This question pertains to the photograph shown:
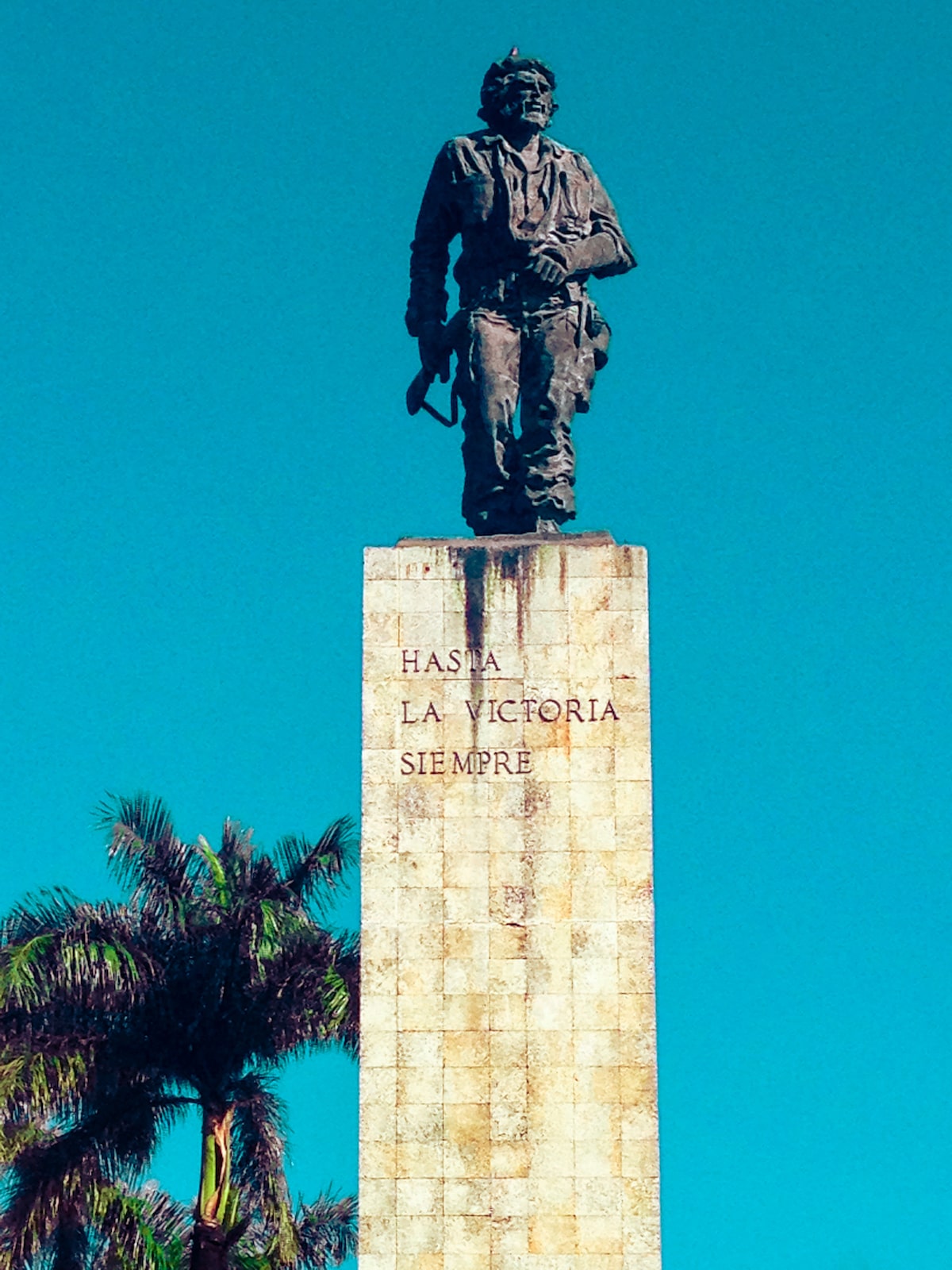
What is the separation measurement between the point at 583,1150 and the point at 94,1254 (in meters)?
11.2

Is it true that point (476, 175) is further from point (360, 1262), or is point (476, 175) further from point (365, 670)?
point (360, 1262)

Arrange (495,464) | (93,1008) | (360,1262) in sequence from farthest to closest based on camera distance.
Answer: (93,1008)
(495,464)
(360,1262)

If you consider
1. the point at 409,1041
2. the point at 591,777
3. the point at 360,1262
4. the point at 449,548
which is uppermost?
the point at 449,548

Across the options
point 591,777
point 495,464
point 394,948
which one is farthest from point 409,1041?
point 495,464

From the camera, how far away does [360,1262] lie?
30.4 metres

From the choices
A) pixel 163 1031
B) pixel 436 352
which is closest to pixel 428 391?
pixel 436 352

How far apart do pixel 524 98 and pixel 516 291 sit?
1.89 meters

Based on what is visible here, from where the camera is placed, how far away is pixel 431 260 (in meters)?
34.2

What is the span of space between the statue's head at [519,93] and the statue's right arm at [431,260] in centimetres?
70

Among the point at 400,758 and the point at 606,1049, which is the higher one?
the point at 400,758

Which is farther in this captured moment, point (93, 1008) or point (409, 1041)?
point (93, 1008)

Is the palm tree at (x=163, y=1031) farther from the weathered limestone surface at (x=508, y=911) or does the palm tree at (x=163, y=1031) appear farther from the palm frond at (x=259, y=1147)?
the weathered limestone surface at (x=508, y=911)

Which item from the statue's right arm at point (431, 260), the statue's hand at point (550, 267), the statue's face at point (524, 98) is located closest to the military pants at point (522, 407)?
the statue's hand at point (550, 267)

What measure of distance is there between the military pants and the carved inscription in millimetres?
1712
